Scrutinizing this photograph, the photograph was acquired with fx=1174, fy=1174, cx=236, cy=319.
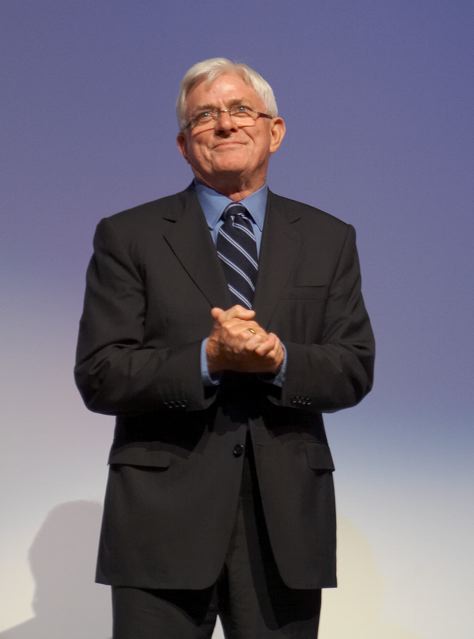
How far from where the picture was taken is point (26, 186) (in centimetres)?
342

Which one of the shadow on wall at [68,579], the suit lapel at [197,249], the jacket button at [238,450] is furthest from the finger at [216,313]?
the shadow on wall at [68,579]

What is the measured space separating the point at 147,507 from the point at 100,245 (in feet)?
1.70

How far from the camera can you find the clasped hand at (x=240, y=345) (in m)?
1.98

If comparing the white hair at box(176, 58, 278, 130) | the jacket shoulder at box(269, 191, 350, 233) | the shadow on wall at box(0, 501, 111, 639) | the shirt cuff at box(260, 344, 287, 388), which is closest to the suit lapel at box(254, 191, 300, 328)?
the jacket shoulder at box(269, 191, 350, 233)

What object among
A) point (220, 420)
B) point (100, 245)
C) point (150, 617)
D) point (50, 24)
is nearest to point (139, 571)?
point (150, 617)

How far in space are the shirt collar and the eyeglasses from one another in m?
0.12

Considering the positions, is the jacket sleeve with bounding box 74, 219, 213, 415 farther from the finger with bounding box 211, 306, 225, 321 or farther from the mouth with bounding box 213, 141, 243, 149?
the mouth with bounding box 213, 141, 243, 149

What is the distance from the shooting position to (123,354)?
2.12m

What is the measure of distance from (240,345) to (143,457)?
302 mm

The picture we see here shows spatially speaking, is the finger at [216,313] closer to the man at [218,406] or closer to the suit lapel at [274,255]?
the man at [218,406]

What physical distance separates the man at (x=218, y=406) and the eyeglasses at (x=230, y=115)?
0.04 m

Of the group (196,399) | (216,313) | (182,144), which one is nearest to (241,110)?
(182,144)

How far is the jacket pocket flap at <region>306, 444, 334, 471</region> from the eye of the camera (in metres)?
2.16

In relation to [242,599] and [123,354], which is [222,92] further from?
[242,599]
